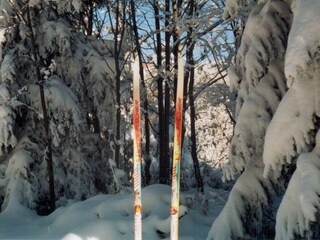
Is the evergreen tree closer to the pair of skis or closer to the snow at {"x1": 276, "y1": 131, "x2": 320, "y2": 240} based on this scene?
the pair of skis

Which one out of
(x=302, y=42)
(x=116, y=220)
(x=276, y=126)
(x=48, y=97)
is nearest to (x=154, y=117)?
(x=48, y=97)

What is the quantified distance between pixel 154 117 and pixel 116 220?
10.9m

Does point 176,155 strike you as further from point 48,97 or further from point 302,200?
point 48,97

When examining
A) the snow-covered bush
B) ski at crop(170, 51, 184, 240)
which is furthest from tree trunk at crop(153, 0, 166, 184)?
ski at crop(170, 51, 184, 240)

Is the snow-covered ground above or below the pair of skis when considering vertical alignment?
below

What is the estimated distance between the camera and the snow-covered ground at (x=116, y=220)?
8.55 meters

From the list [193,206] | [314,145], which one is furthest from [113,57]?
[314,145]

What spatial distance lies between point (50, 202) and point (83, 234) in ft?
14.3

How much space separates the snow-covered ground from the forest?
33 mm

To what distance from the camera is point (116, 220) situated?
9.00 m

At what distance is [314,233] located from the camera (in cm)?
530

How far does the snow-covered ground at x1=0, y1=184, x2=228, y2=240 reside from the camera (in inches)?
337

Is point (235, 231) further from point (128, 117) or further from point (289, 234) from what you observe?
point (128, 117)

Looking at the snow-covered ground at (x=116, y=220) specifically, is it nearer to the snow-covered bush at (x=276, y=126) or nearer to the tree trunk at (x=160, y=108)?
the snow-covered bush at (x=276, y=126)
